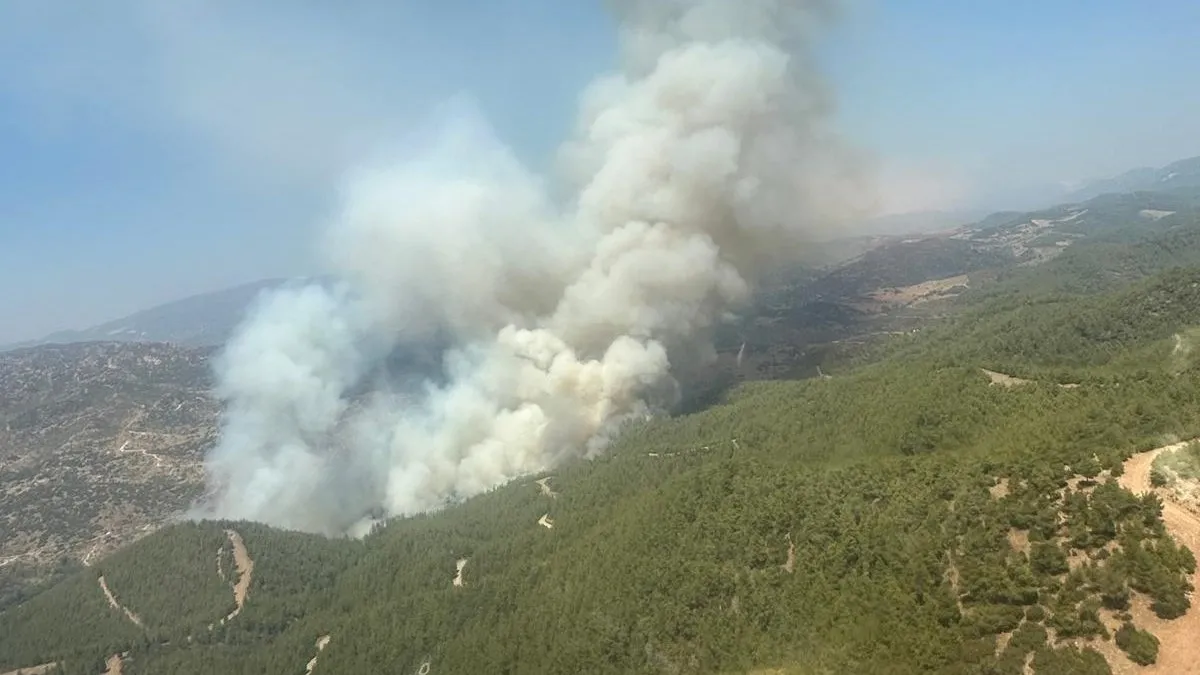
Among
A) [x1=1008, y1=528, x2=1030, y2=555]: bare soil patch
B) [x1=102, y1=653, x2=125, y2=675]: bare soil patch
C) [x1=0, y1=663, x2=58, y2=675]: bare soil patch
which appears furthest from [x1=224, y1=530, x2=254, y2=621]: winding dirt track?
[x1=1008, y1=528, x2=1030, y2=555]: bare soil patch

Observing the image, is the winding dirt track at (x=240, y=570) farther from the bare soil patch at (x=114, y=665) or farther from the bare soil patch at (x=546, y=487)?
the bare soil patch at (x=546, y=487)

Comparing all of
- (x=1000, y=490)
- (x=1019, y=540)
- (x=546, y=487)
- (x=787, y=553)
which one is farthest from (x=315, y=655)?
(x=1019, y=540)

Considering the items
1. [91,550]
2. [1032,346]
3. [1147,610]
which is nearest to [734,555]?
[1147,610]

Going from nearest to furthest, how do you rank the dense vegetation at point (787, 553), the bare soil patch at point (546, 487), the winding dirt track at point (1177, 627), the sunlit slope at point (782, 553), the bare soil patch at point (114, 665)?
the winding dirt track at point (1177, 627)
the dense vegetation at point (787, 553)
the sunlit slope at point (782, 553)
the bare soil patch at point (114, 665)
the bare soil patch at point (546, 487)

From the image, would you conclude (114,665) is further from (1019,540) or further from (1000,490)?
(1019,540)

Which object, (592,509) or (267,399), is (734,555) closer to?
(592,509)

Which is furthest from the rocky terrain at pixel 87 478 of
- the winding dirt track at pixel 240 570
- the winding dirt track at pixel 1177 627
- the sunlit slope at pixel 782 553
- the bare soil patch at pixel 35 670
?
the winding dirt track at pixel 1177 627

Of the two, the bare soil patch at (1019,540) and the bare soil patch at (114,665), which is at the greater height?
the bare soil patch at (1019,540)

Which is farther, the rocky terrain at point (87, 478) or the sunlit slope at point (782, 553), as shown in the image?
the rocky terrain at point (87, 478)
